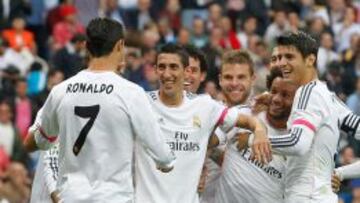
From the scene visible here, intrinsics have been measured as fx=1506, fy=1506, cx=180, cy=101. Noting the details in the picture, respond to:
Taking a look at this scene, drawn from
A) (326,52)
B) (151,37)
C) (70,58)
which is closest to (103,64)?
(70,58)

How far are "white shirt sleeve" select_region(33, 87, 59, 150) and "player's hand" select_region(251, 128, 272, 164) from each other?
1.40 metres

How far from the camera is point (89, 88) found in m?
10.1

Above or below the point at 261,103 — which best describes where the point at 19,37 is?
below

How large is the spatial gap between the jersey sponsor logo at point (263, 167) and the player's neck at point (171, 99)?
869 mm

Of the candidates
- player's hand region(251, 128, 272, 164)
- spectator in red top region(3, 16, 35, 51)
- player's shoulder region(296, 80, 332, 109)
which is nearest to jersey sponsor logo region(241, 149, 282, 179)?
player's shoulder region(296, 80, 332, 109)

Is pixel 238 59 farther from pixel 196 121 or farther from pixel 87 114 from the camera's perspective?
pixel 87 114

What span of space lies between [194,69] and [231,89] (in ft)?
1.13

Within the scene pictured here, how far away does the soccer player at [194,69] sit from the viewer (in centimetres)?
1212

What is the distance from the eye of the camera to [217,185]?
1220 cm

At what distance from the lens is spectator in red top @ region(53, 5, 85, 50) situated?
79.9 ft

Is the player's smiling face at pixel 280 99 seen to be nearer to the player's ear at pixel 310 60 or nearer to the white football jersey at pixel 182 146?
the player's ear at pixel 310 60

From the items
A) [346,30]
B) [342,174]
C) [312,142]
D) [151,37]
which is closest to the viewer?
[312,142]

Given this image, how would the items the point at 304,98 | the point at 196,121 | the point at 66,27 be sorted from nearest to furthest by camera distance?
the point at 304,98, the point at 196,121, the point at 66,27

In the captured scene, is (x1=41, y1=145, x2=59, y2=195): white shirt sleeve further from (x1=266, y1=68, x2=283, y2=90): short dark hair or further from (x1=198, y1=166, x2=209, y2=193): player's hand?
(x1=266, y1=68, x2=283, y2=90): short dark hair
